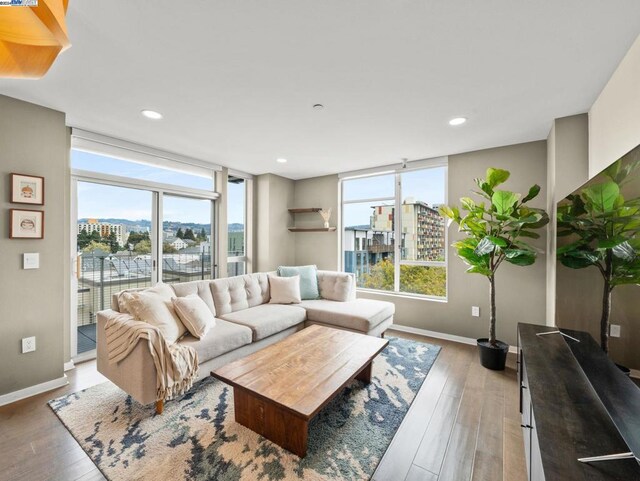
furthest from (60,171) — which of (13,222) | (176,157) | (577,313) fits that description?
(577,313)

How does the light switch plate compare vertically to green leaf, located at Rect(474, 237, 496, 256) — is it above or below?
below

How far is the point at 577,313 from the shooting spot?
1820mm

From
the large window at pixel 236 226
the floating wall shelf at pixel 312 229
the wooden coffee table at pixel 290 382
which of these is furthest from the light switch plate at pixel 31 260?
the floating wall shelf at pixel 312 229

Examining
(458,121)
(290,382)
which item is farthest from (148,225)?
(458,121)

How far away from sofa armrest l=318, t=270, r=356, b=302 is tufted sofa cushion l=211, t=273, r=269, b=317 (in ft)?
2.73

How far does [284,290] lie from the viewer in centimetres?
385

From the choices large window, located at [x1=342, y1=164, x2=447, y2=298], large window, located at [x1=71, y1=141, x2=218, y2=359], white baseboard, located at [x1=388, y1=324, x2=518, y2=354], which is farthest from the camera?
large window, located at [x1=342, y1=164, x2=447, y2=298]

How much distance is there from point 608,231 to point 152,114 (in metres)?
3.23

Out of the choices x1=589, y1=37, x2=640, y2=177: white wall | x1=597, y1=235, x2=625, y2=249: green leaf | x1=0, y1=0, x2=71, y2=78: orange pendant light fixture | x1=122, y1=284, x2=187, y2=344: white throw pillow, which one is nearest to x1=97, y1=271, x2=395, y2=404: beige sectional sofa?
x1=122, y1=284, x2=187, y2=344: white throw pillow

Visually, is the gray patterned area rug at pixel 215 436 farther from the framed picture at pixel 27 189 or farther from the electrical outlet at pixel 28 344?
the framed picture at pixel 27 189

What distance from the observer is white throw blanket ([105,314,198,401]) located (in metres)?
2.04

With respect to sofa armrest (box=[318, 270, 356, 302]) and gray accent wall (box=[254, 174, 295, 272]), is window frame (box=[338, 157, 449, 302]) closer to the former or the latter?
sofa armrest (box=[318, 270, 356, 302])

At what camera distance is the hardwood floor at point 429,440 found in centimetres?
162

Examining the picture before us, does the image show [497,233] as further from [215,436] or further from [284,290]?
[215,436]
